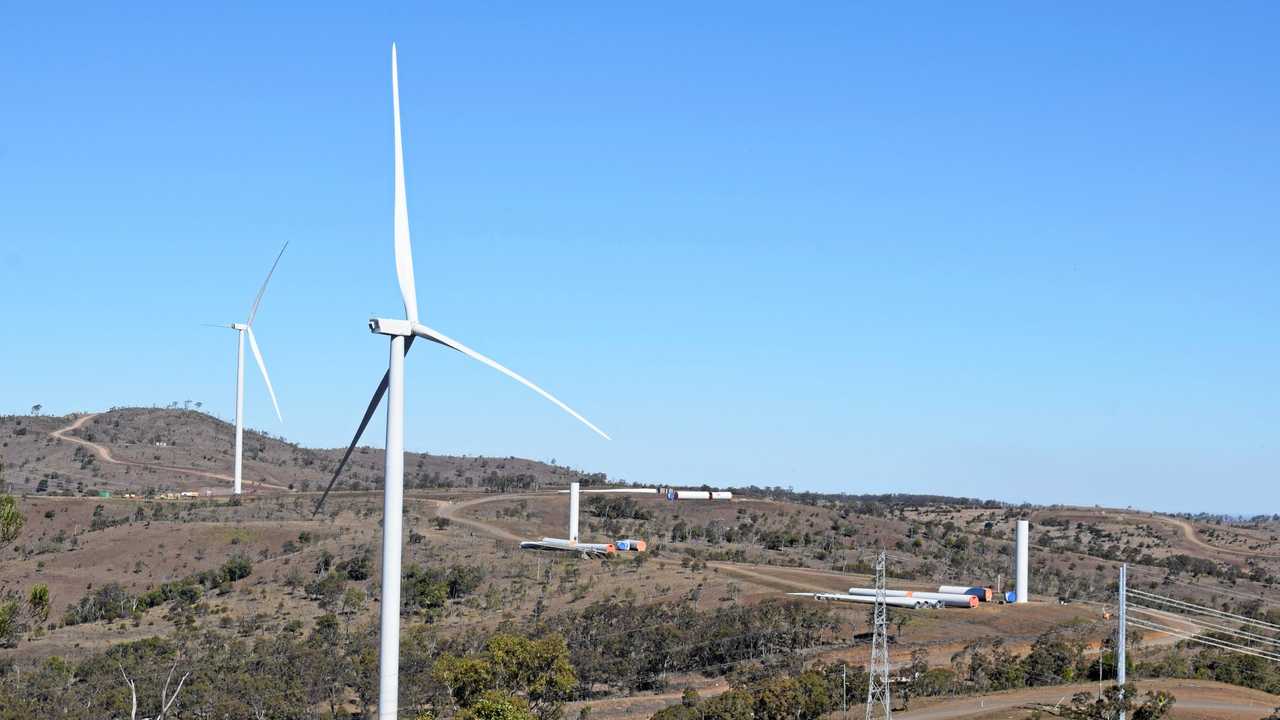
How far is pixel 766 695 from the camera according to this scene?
67.1 meters

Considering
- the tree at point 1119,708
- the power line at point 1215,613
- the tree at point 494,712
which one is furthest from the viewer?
the power line at point 1215,613

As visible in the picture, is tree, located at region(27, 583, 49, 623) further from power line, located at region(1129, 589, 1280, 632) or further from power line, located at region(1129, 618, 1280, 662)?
power line, located at region(1129, 618, 1280, 662)

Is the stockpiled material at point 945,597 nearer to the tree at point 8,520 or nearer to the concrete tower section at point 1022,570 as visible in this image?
the concrete tower section at point 1022,570

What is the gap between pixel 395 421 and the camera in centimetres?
4425

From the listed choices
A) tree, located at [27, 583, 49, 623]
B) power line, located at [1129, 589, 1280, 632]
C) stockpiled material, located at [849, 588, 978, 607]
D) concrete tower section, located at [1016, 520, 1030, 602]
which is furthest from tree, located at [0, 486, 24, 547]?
concrete tower section, located at [1016, 520, 1030, 602]

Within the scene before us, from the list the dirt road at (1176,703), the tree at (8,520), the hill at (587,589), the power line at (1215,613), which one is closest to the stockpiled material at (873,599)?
the hill at (587,589)

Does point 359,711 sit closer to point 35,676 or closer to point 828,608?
point 35,676

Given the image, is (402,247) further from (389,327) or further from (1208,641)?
(1208,641)

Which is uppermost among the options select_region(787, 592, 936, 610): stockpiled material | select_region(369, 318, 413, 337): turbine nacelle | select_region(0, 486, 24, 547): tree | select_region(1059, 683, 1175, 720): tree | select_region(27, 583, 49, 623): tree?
select_region(369, 318, 413, 337): turbine nacelle

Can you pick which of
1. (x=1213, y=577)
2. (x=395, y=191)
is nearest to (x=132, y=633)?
(x=395, y=191)

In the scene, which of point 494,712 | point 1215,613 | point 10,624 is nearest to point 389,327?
point 494,712

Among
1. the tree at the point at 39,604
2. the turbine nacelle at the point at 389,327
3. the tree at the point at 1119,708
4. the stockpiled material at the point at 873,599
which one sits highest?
the turbine nacelle at the point at 389,327

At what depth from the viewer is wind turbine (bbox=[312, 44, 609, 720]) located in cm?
4309

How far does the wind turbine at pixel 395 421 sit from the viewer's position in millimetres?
43094
